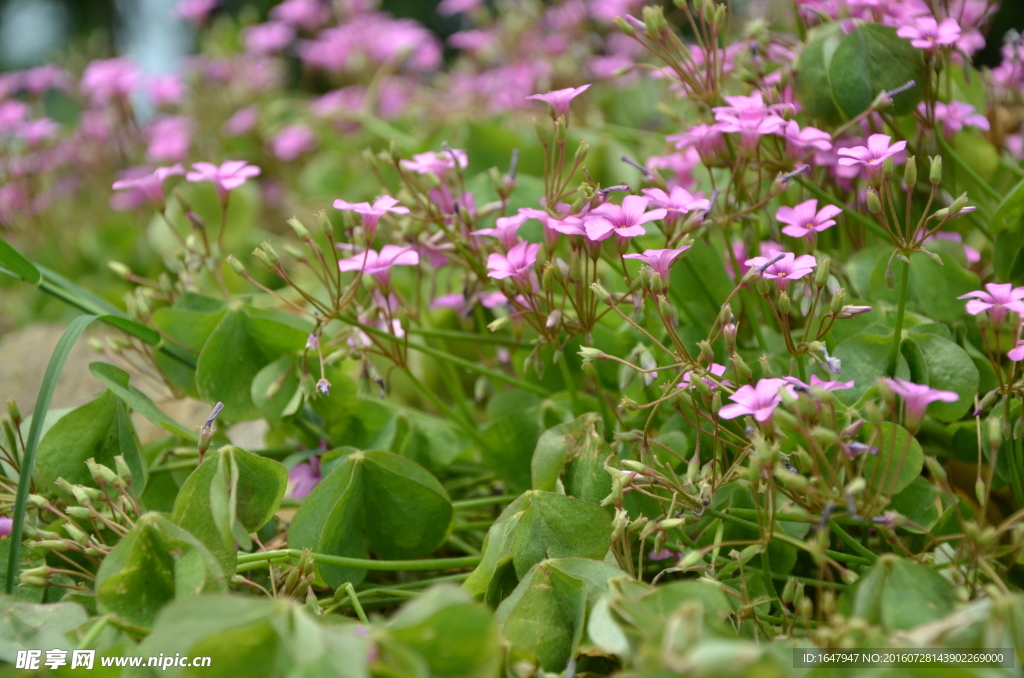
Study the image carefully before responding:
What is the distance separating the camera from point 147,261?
1695 mm

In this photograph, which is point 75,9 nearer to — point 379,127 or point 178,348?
point 379,127

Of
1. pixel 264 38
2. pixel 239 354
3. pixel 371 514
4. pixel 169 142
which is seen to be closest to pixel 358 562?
pixel 371 514

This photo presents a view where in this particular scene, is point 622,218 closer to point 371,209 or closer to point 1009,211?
point 371,209

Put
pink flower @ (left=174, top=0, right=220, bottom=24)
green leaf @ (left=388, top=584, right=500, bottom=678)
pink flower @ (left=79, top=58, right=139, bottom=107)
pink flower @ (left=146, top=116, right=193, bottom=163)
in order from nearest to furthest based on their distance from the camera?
green leaf @ (left=388, top=584, right=500, bottom=678) → pink flower @ (left=79, top=58, right=139, bottom=107) → pink flower @ (left=146, top=116, right=193, bottom=163) → pink flower @ (left=174, top=0, right=220, bottom=24)

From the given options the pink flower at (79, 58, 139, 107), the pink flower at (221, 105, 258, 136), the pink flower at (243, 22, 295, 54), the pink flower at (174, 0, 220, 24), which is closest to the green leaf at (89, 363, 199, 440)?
the pink flower at (79, 58, 139, 107)

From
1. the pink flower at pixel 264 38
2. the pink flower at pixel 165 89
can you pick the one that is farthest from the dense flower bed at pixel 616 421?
the pink flower at pixel 264 38

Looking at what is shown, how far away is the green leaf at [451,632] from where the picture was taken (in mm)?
495

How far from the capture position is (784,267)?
701 millimetres

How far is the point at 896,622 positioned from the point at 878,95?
0.53 m

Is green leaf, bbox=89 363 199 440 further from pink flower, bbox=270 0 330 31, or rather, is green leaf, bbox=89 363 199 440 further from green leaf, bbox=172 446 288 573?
pink flower, bbox=270 0 330 31

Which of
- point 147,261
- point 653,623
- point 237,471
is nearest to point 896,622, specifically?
point 653,623

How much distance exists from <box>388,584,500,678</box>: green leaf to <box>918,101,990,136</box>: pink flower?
779 millimetres

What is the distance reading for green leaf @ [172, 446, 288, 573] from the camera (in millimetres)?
685

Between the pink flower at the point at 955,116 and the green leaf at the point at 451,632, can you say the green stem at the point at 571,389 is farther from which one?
the pink flower at the point at 955,116
